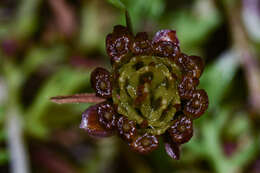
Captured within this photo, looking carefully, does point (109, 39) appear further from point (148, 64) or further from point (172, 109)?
point (172, 109)

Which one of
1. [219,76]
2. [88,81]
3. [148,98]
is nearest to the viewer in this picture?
[148,98]

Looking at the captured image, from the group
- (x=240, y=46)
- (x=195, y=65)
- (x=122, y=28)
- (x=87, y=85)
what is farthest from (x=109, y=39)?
(x=240, y=46)

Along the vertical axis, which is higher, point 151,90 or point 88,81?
point 151,90

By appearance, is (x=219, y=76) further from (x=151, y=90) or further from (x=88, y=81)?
(x=151, y=90)

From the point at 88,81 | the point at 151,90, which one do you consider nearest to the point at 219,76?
the point at 88,81

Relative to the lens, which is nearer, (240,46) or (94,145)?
(240,46)

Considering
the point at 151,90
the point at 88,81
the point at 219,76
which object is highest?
the point at 151,90
